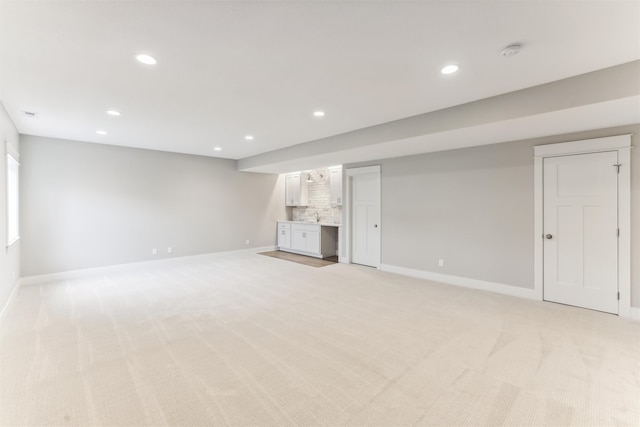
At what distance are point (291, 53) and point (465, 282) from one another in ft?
14.5

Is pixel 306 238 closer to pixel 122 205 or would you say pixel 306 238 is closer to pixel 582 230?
pixel 122 205

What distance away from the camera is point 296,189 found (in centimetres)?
855

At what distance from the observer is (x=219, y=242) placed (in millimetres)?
7461

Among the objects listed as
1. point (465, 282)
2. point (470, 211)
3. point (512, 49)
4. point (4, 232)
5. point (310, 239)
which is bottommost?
point (465, 282)

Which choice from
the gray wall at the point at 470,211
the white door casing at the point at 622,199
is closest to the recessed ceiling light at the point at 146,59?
the gray wall at the point at 470,211

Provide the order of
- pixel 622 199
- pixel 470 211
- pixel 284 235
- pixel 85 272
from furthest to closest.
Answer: pixel 284 235 → pixel 85 272 → pixel 470 211 → pixel 622 199

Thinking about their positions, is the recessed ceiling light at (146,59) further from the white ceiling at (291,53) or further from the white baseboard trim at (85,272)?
the white baseboard trim at (85,272)

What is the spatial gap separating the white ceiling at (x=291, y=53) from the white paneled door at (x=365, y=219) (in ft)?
8.10

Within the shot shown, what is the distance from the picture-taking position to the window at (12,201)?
399 cm

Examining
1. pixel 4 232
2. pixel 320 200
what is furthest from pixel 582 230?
pixel 4 232

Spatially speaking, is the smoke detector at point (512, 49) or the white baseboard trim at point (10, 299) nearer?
the smoke detector at point (512, 49)

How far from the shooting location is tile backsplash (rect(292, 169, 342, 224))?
26.7 ft

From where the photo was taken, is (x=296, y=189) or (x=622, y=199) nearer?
(x=622, y=199)

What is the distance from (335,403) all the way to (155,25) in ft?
9.44
